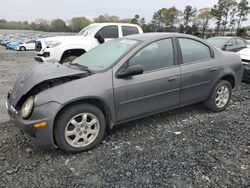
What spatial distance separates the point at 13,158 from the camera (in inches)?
103

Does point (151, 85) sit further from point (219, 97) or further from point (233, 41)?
point (233, 41)

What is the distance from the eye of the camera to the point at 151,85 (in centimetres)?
305

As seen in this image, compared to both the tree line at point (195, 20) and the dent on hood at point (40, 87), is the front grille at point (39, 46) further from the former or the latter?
the tree line at point (195, 20)

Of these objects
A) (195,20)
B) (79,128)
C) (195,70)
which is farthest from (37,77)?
(195,20)

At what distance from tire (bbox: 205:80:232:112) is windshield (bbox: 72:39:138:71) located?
1.86 m

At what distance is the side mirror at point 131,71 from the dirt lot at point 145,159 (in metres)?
0.98

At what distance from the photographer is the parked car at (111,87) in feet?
8.13

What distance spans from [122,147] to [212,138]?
4.53 feet

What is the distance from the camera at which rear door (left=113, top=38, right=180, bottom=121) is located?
2891 millimetres

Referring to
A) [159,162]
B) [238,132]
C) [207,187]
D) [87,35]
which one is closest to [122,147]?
[159,162]

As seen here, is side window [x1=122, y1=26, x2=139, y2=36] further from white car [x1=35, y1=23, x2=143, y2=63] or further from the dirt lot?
the dirt lot

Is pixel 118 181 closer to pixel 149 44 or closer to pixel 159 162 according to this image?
pixel 159 162

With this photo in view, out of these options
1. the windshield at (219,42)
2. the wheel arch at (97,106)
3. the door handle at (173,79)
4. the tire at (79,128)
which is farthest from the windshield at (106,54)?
the windshield at (219,42)

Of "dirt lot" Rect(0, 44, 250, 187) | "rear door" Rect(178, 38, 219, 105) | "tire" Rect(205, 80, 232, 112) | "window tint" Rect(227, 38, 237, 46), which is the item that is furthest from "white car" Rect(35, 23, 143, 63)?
"window tint" Rect(227, 38, 237, 46)
